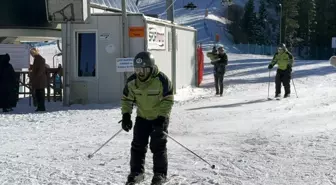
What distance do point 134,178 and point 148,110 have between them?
81 cm

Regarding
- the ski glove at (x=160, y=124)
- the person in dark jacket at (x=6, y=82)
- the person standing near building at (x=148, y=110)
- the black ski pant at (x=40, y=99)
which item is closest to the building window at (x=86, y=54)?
the black ski pant at (x=40, y=99)

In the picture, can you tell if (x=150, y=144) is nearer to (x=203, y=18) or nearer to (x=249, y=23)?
(x=249, y=23)

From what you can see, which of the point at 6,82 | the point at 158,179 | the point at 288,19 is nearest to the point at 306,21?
the point at 288,19

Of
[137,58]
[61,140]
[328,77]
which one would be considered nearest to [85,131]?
[61,140]

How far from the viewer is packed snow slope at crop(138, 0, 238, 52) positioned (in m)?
82.9

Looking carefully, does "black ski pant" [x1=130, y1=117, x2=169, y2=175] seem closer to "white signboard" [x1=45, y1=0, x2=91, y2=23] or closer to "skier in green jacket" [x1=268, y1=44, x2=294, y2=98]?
"white signboard" [x1=45, y1=0, x2=91, y2=23]

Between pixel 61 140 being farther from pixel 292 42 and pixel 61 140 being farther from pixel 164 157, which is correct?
pixel 292 42

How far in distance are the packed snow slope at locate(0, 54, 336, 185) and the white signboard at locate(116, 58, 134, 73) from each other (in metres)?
1.09

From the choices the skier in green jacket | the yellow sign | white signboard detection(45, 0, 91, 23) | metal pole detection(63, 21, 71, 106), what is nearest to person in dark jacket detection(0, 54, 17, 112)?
metal pole detection(63, 21, 71, 106)

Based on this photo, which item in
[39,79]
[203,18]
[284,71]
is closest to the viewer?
[39,79]

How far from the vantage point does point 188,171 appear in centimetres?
703

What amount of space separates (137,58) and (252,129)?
5.24 m

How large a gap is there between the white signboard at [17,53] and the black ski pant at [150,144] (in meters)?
11.5

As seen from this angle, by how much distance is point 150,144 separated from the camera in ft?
20.5
